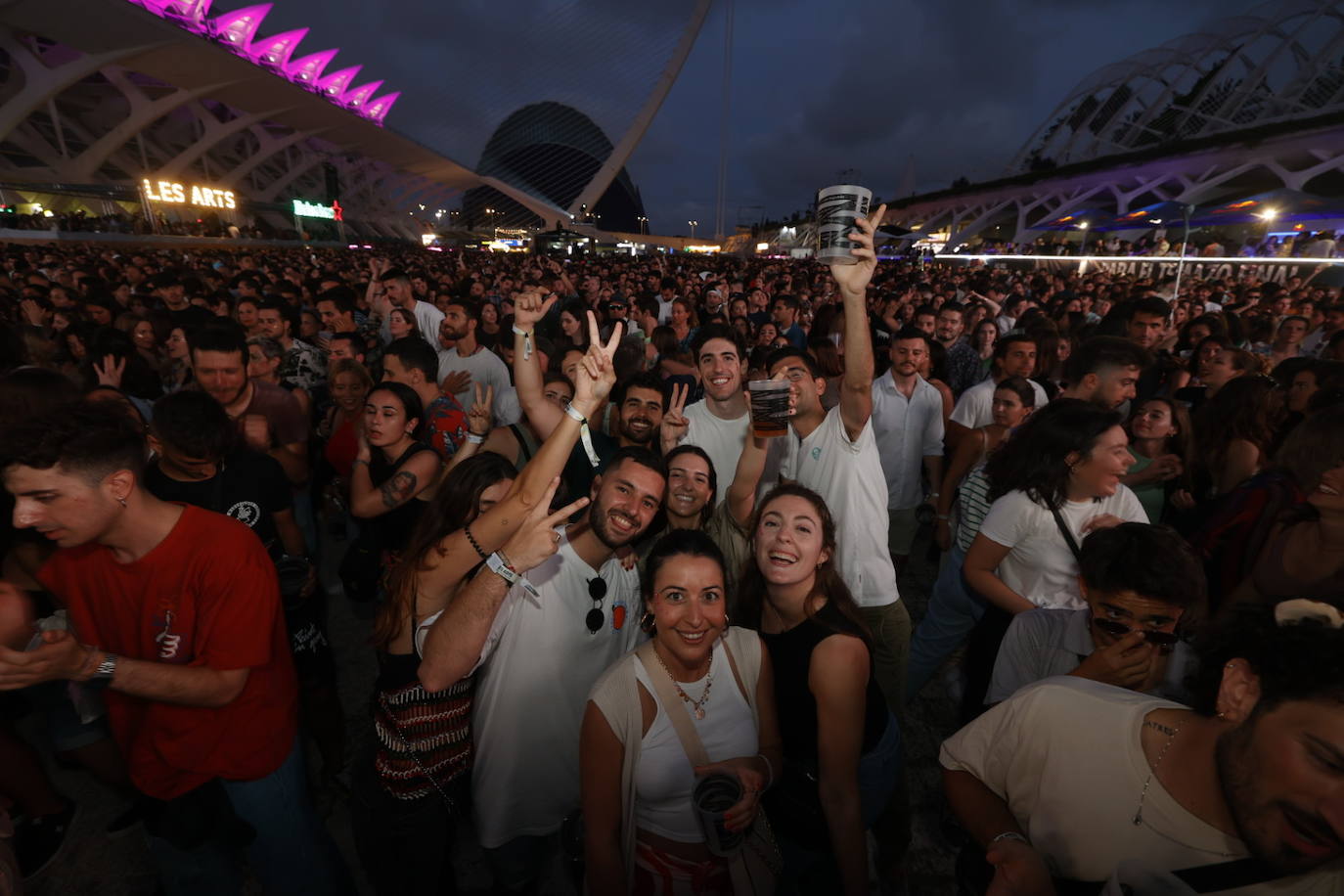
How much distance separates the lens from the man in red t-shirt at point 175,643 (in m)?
1.58

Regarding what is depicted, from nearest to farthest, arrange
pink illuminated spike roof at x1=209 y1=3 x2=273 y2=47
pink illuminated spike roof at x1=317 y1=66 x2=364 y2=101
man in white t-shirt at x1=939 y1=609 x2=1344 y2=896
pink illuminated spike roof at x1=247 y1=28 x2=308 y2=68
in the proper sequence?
man in white t-shirt at x1=939 y1=609 x2=1344 y2=896
pink illuminated spike roof at x1=209 y1=3 x2=273 y2=47
pink illuminated spike roof at x1=247 y1=28 x2=308 y2=68
pink illuminated spike roof at x1=317 y1=66 x2=364 y2=101

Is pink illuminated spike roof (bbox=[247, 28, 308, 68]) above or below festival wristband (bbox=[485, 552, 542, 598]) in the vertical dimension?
above

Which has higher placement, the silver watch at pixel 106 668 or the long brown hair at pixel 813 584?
the long brown hair at pixel 813 584

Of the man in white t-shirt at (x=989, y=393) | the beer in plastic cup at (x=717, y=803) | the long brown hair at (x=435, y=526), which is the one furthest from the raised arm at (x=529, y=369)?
the man in white t-shirt at (x=989, y=393)

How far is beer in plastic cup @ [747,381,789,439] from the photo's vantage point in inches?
91.7

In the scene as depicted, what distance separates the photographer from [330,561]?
16.0ft

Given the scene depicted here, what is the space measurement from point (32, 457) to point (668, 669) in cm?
186

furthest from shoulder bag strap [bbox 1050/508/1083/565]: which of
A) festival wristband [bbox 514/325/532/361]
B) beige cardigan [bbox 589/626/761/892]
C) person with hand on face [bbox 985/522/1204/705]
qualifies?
festival wristband [bbox 514/325/532/361]

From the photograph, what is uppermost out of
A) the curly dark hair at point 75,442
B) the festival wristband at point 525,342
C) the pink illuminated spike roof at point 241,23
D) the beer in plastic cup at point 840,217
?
the pink illuminated spike roof at point 241,23

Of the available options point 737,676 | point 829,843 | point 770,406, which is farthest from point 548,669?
point 770,406

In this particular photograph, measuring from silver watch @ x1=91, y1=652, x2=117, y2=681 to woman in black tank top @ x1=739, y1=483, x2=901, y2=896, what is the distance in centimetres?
193

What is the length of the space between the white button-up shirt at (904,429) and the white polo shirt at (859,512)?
4.53 ft

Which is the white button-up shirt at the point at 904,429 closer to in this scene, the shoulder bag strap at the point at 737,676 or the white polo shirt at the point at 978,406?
the white polo shirt at the point at 978,406

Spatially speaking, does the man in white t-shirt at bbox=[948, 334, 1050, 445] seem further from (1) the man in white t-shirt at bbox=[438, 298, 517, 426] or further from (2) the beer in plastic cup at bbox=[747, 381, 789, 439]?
(1) the man in white t-shirt at bbox=[438, 298, 517, 426]
